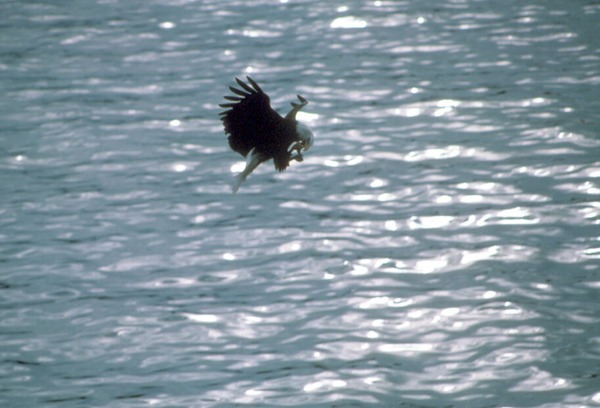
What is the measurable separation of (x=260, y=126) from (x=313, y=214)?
7.24 feet

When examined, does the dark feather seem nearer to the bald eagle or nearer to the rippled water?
the bald eagle

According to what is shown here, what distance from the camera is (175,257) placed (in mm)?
7234

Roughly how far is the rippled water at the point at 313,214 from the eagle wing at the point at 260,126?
122cm

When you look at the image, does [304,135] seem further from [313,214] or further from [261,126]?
[313,214]

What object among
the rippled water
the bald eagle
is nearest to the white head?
the bald eagle

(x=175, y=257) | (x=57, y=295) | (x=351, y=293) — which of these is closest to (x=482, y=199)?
(x=351, y=293)

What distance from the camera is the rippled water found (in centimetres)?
601

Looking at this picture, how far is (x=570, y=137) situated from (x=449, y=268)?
7.04 feet

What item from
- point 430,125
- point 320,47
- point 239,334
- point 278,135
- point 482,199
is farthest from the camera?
point 320,47

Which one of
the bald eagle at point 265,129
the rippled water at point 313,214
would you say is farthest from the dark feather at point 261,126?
the rippled water at point 313,214

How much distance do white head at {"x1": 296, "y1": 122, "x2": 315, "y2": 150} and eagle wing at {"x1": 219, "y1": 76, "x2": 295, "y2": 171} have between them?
0.12 feet

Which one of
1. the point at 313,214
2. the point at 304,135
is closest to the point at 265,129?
the point at 304,135

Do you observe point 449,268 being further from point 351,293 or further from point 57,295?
point 57,295

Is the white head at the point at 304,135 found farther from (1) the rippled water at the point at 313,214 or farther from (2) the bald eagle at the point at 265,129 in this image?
(1) the rippled water at the point at 313,214
